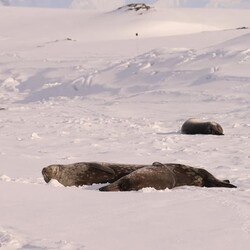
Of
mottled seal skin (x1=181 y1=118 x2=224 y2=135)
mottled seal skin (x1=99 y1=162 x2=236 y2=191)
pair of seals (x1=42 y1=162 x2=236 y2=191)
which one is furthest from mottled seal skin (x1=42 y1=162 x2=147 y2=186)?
mottled seal skin (x1=181 y1=118 x2=224 y2=135)

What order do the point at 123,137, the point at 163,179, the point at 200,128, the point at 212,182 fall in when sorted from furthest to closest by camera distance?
the point at 200,128, the point at 123,137, the point at 212,182, the point at 163,179

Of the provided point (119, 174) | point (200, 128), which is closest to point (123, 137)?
point (200, 128)

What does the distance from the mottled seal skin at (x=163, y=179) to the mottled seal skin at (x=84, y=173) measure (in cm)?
48

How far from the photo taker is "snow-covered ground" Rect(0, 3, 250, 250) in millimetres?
4062

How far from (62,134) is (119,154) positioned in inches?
115

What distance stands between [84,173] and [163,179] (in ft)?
3.28

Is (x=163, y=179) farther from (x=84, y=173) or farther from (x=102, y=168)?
(x=84, y=173)

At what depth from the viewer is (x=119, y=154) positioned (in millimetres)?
9375

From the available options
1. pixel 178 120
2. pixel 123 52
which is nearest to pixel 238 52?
pixel 178 120

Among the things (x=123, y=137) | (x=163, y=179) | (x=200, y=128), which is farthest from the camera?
(x=200, y=128)

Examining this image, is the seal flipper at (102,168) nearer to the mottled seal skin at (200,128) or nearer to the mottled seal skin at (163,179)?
the mottled seal skin at (163,179)

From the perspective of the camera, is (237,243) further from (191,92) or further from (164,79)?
(164,79)

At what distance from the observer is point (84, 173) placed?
21.2 ft

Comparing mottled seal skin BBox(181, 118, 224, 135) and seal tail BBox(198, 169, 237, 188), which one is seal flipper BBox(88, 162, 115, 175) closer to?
seal tail BBox(198, 169, 237, 188)
